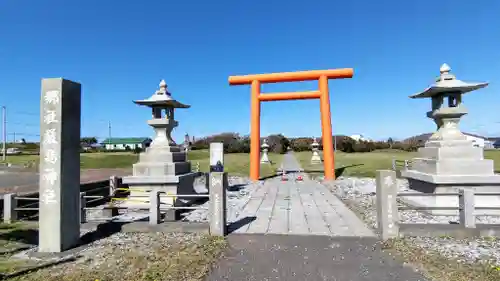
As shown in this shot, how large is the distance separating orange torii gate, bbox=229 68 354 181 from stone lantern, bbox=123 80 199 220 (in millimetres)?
6016

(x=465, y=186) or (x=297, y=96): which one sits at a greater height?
(x=297, y=96)

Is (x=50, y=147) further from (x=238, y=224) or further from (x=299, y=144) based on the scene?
(x=299, y=144)

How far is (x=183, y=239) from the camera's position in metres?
5.68

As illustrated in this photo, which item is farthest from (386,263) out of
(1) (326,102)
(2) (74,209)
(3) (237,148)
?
(3) (237,148)

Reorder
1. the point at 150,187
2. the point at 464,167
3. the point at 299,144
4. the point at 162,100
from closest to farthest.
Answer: the point at 464,167 → the point at 150,187 → the point at 162,100 → the point at 299,144

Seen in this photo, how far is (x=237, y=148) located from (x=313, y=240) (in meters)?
43.6

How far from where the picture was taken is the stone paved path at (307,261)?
13.2ft

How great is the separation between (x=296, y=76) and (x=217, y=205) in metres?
11.0

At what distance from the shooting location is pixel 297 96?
1606 cm

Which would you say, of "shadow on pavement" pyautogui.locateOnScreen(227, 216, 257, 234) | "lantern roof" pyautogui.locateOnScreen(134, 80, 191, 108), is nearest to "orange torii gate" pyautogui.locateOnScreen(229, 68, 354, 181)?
"lantern roof" pyautogui.locateOnScreen(134, 80, 191, 108)

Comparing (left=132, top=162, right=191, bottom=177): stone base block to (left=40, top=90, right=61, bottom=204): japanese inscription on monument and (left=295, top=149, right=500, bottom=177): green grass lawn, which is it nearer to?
(left=40, top=90, right=61, bottom=204): japanese inscription on monument

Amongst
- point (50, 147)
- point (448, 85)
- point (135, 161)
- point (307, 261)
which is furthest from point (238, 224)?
point (135, 161)

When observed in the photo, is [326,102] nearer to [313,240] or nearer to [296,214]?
[296,214]

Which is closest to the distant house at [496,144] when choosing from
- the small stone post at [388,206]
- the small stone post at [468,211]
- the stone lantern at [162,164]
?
the small stone post at [468,211]
